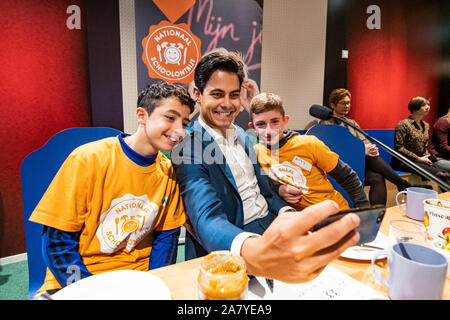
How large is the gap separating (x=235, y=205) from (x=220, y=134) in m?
0.41

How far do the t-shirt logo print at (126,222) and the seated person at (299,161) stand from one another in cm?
98

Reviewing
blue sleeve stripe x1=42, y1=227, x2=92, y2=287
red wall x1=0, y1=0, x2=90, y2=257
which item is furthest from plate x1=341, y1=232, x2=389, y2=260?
red wall x1=0, y1=0, x2=90, y2=257

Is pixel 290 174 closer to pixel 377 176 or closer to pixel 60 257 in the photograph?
pixel 60 257

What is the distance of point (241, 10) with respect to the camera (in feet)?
9.09

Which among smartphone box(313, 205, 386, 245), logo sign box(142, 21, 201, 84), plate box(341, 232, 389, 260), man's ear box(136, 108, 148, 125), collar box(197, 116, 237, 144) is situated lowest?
plate box(341, 232, 389, 260)

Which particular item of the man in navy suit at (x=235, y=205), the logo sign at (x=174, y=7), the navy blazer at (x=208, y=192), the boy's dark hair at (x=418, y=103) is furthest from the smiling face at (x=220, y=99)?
the boy's dark hair at (x=418, y=103)

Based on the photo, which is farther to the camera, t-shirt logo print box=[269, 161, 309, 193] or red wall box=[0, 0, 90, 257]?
red wall box=[0, 0, 90, 257]

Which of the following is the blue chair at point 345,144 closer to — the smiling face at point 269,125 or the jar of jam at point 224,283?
the smiling face at point 269,125

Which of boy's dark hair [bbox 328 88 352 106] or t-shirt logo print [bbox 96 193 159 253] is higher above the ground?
boy's dark hair [bbox 328 88 352 106]

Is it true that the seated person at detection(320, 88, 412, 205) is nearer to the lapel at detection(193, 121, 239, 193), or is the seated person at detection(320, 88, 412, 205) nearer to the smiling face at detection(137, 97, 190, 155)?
the lapel at detection(193, 121, 239, 193)

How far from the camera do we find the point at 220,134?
1.43m

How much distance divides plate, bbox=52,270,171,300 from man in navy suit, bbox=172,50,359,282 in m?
0.21

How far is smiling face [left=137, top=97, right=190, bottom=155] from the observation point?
1152 millimetres

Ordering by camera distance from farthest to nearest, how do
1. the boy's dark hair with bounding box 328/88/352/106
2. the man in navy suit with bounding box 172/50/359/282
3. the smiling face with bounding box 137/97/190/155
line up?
the boy's dark hair with bounding box 328/88/352/106 < the smiling face with bounding box 137/97/190/155 < the man in navy suit with bounding box 172/50/359/282
